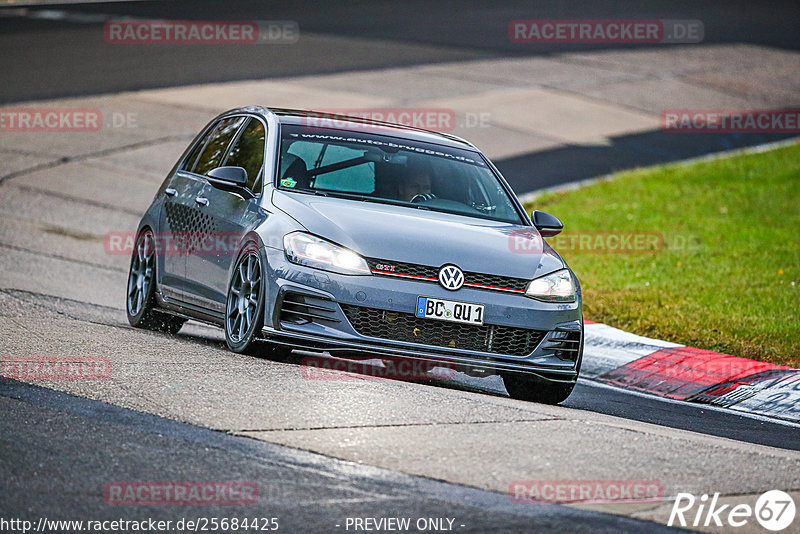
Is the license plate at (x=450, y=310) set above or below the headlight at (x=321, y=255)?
below

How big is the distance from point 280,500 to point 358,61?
23.1 metres

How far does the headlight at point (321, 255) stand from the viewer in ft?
25.8

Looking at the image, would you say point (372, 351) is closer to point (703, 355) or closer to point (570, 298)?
point (570, 298)

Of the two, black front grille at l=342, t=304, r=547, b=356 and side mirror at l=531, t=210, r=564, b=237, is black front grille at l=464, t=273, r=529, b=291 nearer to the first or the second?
black front grille at l=342, t=304, r=547, b=356

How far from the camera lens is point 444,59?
28594 mm

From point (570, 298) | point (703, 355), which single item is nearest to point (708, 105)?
point (703, 355)

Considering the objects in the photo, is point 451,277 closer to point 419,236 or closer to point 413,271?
point 413,271
